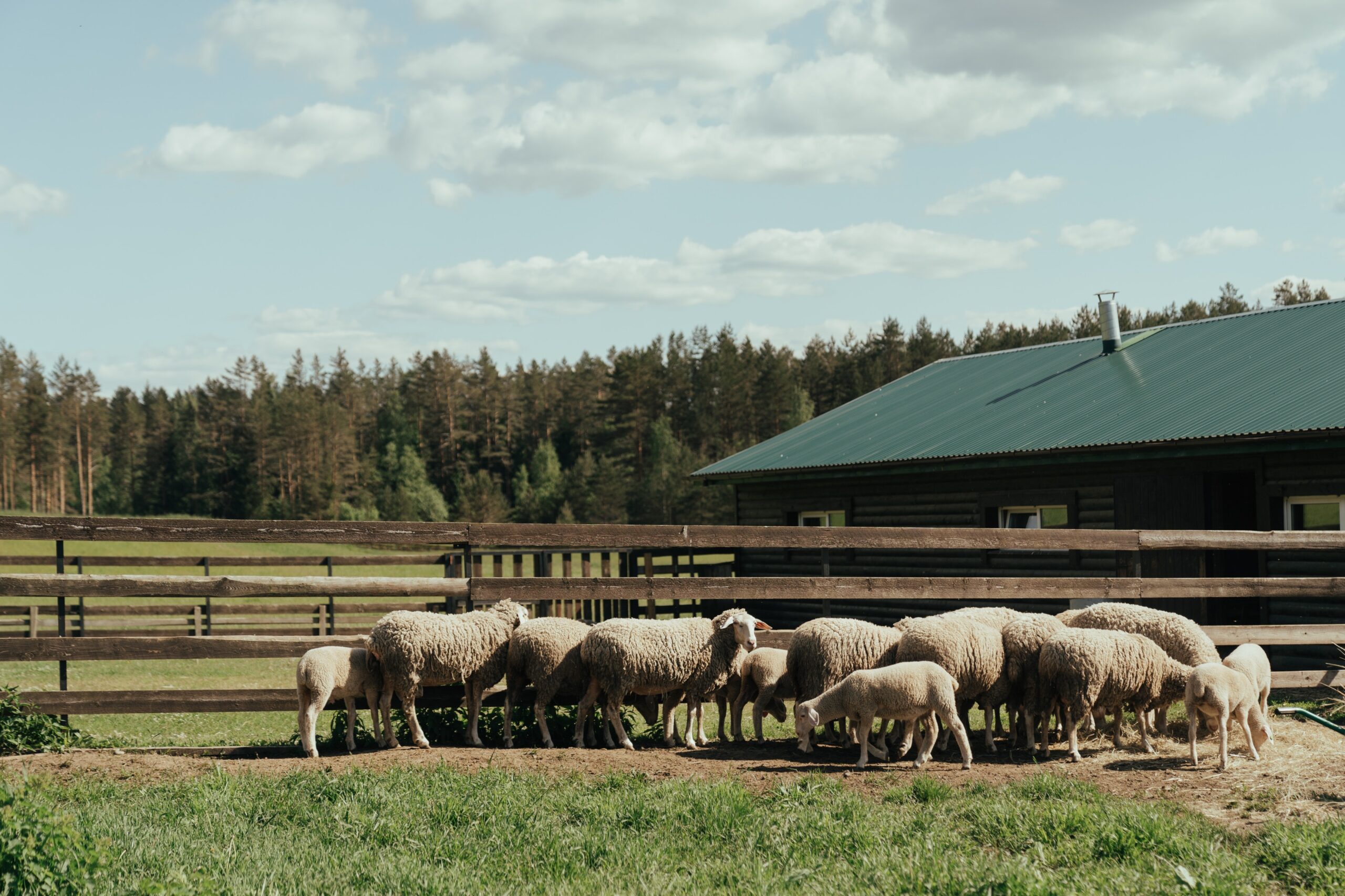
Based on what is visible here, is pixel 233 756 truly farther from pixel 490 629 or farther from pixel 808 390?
pixel 808 390

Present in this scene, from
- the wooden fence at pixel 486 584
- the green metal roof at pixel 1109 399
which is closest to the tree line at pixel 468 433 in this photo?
the green metal roof at pixel 1109 399

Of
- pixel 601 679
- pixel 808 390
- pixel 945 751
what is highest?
pixel 808 390

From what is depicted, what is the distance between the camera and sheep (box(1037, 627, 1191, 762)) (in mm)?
7574

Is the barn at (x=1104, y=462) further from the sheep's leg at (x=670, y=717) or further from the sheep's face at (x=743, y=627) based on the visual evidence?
the sheep's leg at (x=670, y=717)

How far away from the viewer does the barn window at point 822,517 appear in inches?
914

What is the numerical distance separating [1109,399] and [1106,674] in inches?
491

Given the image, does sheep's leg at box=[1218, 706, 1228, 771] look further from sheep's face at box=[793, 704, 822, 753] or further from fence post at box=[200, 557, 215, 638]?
fence post at box=[200, 557, 215, 638]

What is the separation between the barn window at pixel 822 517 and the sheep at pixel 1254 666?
1452 cm

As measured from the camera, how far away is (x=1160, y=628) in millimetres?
8492

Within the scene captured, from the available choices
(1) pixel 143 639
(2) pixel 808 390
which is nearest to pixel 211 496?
(2) pixel 808 390

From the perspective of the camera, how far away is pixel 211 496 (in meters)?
87.2

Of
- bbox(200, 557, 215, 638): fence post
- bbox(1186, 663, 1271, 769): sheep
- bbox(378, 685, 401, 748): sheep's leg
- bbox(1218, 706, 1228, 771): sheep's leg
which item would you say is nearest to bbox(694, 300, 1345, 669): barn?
bbox(1186, 663, 1271, 769): sheep

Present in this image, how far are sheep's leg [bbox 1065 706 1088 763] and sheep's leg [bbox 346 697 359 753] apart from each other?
5114mm

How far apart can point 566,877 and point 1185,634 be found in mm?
5661
